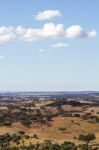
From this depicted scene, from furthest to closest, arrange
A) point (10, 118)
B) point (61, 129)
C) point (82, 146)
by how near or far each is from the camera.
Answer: point (10, 118)
point (61, 129)
point (82, 146)

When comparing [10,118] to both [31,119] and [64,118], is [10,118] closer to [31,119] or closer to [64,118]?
[31,119]

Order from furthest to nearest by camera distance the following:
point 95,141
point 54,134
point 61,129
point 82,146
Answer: point 61,129, point 54,134, point 95,141, point 82,146

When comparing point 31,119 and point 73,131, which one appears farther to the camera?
point 31,119

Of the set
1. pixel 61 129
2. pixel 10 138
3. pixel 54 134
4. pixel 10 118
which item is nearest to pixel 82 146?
pixel 10 138

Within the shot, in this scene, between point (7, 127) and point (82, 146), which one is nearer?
point (82, 146)

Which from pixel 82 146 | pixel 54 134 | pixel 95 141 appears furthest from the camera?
pixel 54 134

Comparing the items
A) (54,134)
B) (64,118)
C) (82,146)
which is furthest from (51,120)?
(82,146)

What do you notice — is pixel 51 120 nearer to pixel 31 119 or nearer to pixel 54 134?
pixel 31 119

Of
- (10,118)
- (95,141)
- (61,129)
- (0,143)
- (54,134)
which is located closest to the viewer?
(0,143)

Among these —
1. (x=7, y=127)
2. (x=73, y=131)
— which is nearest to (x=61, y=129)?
(x=73, y=131)
